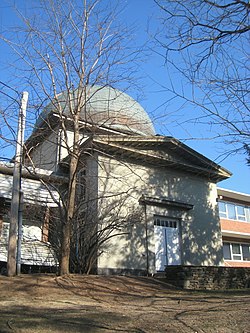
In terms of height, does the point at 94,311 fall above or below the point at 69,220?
below

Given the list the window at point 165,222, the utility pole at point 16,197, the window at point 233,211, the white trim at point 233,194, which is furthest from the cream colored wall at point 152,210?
the window at point 233,211

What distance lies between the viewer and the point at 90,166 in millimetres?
17547

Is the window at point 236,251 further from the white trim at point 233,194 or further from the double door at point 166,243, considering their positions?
the double door at point 166,243

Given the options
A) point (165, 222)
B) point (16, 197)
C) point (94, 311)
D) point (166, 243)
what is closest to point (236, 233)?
point (165, 222)

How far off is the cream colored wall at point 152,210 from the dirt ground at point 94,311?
5397mm

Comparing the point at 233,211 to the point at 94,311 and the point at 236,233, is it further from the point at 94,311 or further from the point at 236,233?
the point at 94,311

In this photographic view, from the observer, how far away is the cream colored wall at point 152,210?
1653 cm

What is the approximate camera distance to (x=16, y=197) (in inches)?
458

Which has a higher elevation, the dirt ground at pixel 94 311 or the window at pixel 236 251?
the window at pixel 236 251

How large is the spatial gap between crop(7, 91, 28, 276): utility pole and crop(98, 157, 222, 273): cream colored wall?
412 centimetres

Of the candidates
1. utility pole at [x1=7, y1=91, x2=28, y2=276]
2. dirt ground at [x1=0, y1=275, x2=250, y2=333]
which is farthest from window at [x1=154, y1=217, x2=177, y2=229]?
utility pole at [x1=7, y1=91, x2=28, y2=276]

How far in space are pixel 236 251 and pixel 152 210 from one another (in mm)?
18181

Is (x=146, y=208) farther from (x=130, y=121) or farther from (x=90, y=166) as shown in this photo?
(x=130, y=121)

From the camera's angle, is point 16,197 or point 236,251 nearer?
point 16,197
